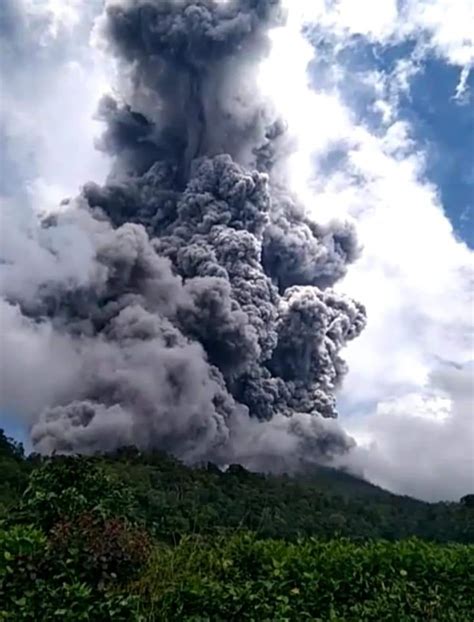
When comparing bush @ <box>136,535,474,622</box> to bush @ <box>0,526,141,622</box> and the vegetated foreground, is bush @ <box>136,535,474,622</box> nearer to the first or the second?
the vegetated foreground

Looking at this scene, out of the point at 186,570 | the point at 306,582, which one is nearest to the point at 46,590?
the point at 186,570

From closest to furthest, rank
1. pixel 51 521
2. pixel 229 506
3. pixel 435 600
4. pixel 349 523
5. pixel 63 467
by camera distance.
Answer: pixel 435 600 < pixel 51 521 < pixel 63 467 < pixel 229 506 < pixel 349 523

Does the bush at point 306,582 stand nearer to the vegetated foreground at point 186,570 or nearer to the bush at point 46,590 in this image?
the vegetated foreground at point 186,570

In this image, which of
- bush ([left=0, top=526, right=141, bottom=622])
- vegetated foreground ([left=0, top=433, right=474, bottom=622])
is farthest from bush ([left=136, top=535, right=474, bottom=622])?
bush ([left=0, top=526, right=141, bottom=622])

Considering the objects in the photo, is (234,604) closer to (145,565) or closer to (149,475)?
(145,565)

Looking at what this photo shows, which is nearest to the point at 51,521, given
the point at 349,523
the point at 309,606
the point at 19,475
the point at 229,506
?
the point at 309,606

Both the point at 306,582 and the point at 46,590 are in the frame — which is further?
the point at 306,582

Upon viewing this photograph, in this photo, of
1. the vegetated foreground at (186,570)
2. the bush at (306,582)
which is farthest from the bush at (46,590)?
the bush at (306,582)

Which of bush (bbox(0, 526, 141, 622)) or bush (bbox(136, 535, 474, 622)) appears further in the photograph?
bush (bbox(136, 535, 474, 622))

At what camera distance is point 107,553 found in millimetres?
6578

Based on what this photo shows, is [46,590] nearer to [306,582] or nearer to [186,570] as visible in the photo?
[186,570]

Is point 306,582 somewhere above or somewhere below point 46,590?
above

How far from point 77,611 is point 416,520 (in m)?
40.5

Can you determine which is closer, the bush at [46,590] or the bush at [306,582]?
the bush at [46,590]
